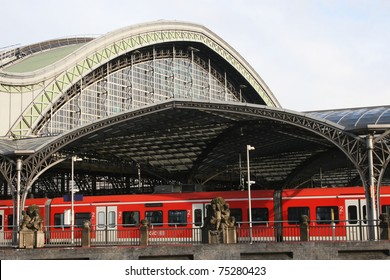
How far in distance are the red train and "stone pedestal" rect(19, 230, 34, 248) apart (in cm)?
177

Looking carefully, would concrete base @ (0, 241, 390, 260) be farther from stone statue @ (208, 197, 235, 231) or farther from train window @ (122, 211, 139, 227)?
train window @ (122, 211, 139, 227)

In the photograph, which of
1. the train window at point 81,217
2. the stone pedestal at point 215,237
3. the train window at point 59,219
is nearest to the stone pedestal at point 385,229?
the stone pedestal at point 215,237

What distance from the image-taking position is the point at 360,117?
144 ft

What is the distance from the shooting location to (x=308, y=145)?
2467 inches

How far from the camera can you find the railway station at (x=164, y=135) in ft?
133

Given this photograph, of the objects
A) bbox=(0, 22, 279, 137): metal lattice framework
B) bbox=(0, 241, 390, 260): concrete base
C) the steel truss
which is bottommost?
bbox=(0, 241, 390, 260): concrete base

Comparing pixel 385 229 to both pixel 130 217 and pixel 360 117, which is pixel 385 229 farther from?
pixel 130 217

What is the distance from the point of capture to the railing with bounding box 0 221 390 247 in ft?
107

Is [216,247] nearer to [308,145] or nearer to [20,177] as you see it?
[20,177]

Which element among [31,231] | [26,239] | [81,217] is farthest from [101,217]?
[26,239]

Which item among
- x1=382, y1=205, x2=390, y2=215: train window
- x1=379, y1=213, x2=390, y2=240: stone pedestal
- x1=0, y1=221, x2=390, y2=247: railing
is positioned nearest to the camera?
x1=379, y1=213, x2=390, y2=240: stone pedestal

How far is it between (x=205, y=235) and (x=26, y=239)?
1039 centimetres

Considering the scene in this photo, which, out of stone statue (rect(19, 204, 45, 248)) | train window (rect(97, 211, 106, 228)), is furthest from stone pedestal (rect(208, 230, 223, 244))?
train window (rect(97, 211, 106, 228))

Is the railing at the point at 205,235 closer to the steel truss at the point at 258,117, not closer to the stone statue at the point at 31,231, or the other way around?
the stone statue at the point at 31,231
